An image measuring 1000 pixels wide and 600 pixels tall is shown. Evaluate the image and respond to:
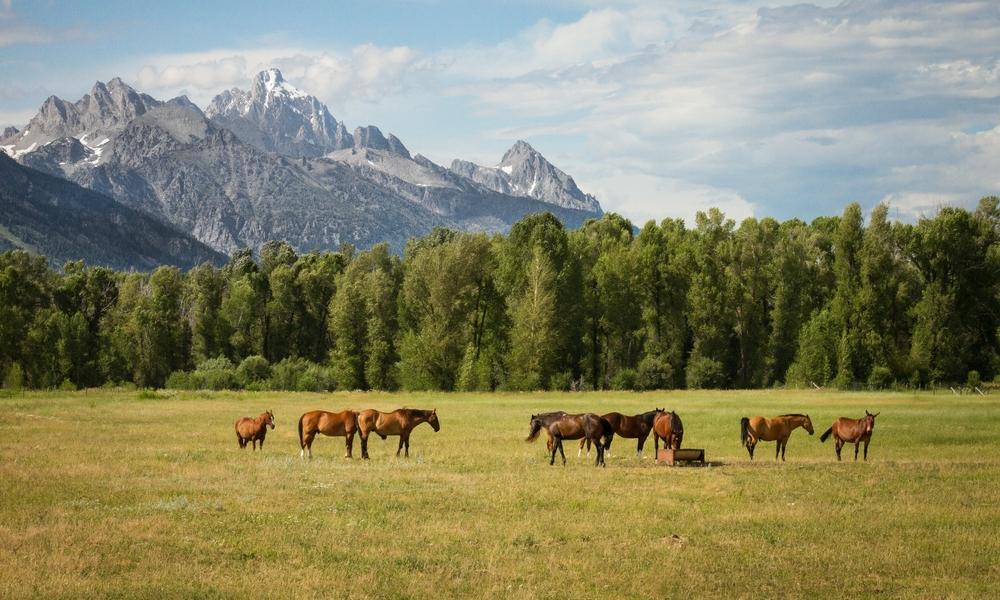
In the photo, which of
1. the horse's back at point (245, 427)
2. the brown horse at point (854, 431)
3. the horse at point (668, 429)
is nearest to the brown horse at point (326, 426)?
the horse's back at point (245, 427)

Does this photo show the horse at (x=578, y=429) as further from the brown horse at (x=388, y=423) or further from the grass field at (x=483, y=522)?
the brown horse at (x=388, y=423)

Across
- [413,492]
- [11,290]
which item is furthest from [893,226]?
[11,290]

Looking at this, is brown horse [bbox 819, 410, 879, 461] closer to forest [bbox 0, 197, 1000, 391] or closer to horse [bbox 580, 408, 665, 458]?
horse [bbox 580, 408, 665, 458]

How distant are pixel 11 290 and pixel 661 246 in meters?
64.7

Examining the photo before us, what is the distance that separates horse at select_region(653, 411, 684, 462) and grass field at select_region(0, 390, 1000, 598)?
1.24 metres

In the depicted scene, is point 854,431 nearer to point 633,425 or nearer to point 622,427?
point 633,425

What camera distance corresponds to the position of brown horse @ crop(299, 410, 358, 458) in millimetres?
30203

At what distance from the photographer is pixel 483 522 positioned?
18922 millimetres

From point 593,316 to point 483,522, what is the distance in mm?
71712

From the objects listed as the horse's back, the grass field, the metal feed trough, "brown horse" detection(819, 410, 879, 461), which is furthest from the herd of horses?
the horse's back

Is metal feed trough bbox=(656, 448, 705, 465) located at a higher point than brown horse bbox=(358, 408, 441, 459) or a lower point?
lower

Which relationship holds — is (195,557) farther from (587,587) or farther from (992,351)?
(992,351)

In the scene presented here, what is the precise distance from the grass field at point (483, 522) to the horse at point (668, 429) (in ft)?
4.06

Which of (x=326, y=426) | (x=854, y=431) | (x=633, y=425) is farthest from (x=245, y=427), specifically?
(x=854, y=431)
